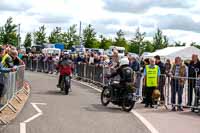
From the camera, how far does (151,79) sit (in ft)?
54.1

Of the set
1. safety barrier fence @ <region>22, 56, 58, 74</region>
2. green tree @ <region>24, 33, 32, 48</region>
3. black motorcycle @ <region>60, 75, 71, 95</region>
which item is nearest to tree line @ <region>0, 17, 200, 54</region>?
green tree @ <region>24, 33, 32, 48</region>

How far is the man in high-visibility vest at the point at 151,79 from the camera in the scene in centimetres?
1650

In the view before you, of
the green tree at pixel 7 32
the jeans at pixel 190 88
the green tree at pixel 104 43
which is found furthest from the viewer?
the green tree at pixel 104 43

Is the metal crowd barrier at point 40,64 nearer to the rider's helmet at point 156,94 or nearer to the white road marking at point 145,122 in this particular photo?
the rider's helmet at point 156,94

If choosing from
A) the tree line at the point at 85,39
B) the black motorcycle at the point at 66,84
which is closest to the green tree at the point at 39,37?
the tree line at the point at 85,39

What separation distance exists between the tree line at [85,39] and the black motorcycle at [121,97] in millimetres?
60884

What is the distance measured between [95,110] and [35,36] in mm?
72780

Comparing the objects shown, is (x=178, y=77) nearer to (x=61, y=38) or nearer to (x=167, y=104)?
(x=167, y=104)

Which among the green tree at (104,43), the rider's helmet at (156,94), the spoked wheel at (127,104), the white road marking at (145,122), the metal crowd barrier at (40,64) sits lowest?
the white road marking at (145,122)

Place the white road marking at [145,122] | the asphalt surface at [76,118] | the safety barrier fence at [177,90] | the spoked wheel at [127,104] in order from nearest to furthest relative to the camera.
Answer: the asphalt surface at [76,118] < the white road marking at [145,122] < the spoked wheel at [127,104] < the safety barrier fence at [177,90]

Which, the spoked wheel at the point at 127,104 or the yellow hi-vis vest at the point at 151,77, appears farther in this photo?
the yellow hi-vis vest at the point at 151,77

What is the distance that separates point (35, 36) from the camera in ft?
283

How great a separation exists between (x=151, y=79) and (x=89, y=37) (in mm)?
64062

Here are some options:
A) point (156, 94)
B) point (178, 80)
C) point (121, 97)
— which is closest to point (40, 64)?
point (156, 94)
